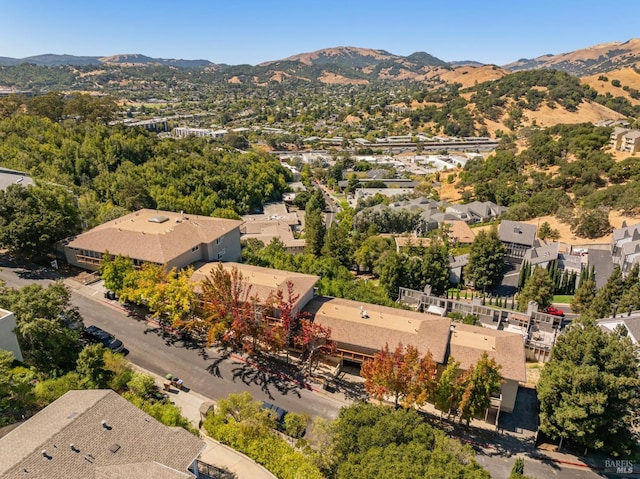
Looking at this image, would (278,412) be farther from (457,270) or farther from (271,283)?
(457,270)

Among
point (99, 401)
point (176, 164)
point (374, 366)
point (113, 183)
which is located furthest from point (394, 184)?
point (99, 401)

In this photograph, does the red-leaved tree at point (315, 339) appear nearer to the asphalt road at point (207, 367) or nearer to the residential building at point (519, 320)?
the asphalt road at point (207, 367)

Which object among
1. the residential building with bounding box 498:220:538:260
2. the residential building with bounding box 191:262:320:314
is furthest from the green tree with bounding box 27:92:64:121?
the residential building with bounding box 498:220:538:260

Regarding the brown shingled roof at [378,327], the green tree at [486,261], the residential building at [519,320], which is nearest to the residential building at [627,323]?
the residential building at [519,320]

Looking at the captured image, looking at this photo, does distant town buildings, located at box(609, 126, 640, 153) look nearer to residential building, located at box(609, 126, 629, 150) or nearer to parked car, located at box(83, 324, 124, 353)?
residential building, located at box(609, 126, 629, 150)

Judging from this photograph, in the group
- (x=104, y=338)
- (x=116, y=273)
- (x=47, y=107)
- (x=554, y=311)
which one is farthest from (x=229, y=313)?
(x=47, y=107)
